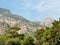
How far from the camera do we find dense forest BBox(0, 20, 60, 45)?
77125mm

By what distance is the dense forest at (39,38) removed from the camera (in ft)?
253

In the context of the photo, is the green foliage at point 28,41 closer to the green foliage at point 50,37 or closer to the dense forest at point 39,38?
the dense forest at point 39,38

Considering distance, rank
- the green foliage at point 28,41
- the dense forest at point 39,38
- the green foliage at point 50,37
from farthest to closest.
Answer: the green foliage at point 28,41 < the dense forest at point 39,38 < the green foliage at point 50,37

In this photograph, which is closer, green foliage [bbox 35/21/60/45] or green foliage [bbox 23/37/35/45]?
green foliage [bbox 35/21/60/45]

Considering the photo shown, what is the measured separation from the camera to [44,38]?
7931 centimetres

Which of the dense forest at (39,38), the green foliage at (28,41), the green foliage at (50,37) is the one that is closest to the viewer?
the green foliage at (50,37)

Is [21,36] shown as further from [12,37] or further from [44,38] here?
[44,38]

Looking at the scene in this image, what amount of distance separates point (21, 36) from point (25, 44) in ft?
23.5

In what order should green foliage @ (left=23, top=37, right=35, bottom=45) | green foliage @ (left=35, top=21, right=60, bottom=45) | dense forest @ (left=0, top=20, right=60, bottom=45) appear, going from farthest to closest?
1. green foliage @ (left=23, top=37, right=35, bottom=45)
2. dense forest @ (left=0, top=20, right=60, bottom=45)
3. green foliage @ (left=35, top=21, right=60, bottom=45)

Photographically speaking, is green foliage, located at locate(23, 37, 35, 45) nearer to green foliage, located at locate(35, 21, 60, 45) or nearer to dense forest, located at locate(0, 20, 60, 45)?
dense forest, located at locate(0, 20, 60, 45)

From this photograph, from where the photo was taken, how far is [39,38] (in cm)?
8369

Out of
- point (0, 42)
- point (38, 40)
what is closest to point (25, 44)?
point (38, 40)

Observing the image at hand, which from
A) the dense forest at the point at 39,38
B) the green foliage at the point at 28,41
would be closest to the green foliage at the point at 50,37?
the dense forest at the point at 39,38

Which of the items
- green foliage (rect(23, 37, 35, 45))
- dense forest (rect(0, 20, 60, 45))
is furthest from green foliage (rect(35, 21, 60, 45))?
green foliage (rect(23, 37, 35, 45))
